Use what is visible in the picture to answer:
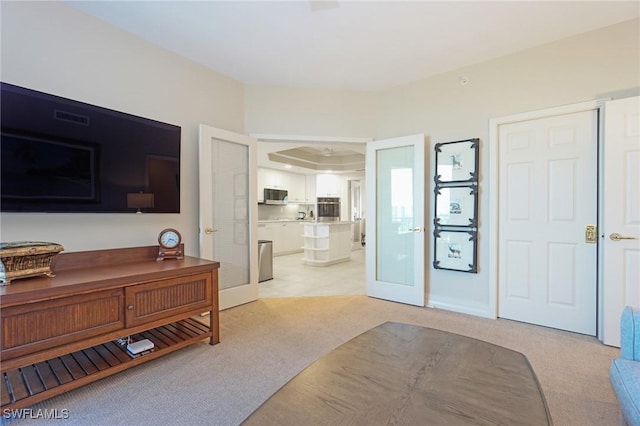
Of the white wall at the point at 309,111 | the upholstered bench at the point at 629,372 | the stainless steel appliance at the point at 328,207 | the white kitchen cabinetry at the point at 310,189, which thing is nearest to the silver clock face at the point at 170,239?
the white wall at the point at 309,111

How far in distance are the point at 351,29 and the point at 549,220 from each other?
2601 mm

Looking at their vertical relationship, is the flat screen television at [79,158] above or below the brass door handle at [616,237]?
above

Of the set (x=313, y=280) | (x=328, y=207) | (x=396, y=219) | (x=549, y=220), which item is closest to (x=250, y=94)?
(x=396, y=219)

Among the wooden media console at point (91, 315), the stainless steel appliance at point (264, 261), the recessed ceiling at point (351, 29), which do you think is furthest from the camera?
the stainless steel appliance at point (264, 261)

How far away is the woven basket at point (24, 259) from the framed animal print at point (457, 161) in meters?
3.54

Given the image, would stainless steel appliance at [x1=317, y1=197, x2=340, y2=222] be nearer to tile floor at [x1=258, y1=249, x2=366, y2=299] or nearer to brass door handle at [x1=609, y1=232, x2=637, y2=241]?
tile floor at [x1=258, y1=249, x2=366, y2=299]

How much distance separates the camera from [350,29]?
8.70 feet

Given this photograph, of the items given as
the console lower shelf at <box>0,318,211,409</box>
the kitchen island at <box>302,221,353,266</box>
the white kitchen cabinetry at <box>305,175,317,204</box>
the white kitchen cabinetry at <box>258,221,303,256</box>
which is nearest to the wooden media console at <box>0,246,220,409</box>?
the console lower shelf at <box>0,318,211,409</box>

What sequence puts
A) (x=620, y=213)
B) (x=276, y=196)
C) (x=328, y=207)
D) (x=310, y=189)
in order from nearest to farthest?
(x=620, y=213)
(x=276, y=196)
(x=328, y=207)
(x=310, y=189)

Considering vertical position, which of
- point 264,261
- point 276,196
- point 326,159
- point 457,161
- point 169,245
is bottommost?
point 264,261

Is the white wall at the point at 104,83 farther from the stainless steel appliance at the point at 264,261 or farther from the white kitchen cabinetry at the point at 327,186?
the white kitchen cabinetry at the point at 327,186

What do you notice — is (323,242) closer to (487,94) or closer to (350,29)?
(487,94)

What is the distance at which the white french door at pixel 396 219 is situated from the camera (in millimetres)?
3555

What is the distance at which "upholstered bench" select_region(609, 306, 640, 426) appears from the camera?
1151 mm
